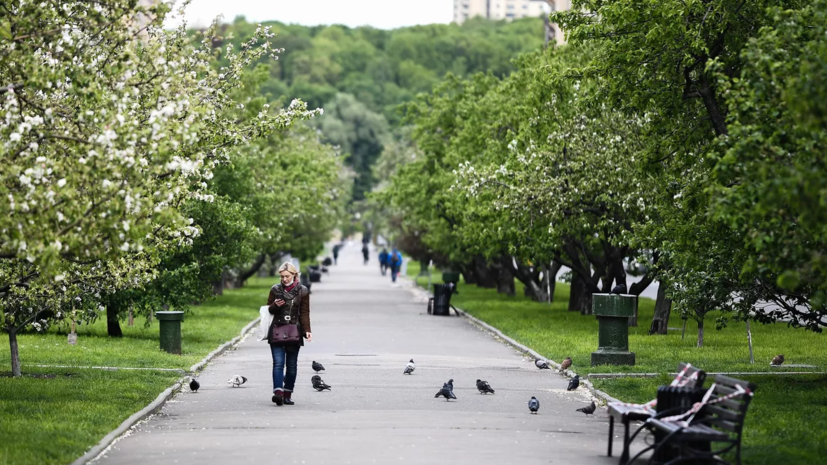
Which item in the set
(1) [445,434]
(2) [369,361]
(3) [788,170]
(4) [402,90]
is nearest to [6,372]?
(2) [369,361]

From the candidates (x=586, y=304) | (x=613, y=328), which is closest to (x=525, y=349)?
(x=613, y=328)

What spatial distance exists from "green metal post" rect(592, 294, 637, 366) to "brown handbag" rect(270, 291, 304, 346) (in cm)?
625

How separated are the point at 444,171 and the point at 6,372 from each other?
27468 mm

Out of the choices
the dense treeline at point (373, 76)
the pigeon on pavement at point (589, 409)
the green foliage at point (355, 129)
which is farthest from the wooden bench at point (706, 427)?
the green foliage at point (355, 129)

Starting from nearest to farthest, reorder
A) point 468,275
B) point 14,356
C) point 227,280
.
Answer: point 14,356 → point 227,280 → point 468,275

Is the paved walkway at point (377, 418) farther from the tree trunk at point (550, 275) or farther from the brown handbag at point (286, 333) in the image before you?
the tree trunk at point (550, 275)

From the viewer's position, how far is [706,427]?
9.92m

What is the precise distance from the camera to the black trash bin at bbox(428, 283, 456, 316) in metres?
37.2

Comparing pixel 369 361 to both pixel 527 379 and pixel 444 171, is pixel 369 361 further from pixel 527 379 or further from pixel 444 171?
pixel 444 171

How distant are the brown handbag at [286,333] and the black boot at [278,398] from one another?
2.21ft

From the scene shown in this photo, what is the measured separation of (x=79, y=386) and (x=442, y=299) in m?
22.1

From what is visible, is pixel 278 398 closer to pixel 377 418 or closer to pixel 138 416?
pixel 377 418

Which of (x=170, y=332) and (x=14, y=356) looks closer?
(x=14, y=356)

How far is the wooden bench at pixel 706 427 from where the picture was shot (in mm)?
9391
